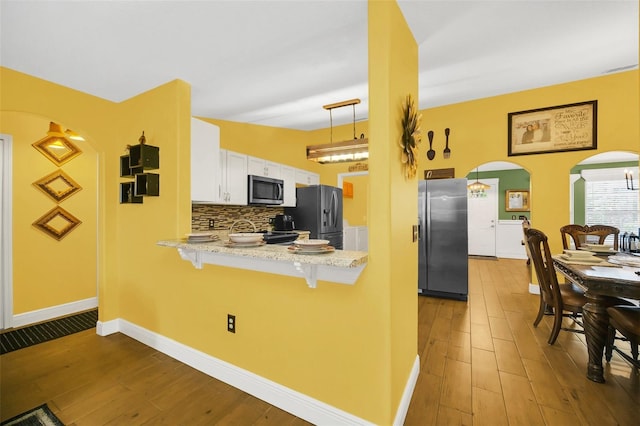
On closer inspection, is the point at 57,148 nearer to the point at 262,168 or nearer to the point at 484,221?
the point at 262,168

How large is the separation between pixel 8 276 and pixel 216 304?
2777 millimetres

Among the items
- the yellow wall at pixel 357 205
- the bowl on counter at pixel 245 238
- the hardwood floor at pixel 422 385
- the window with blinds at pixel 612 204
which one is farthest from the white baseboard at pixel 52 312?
the window with blinds at pixel 612 204

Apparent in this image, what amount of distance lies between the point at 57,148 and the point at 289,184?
297 cm

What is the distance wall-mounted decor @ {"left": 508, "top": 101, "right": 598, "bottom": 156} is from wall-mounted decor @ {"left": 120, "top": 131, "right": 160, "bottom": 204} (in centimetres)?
459

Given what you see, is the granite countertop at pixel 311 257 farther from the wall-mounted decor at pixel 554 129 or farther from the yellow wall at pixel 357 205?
the yellow wall at pixel 357 205

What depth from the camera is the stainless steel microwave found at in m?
3.44

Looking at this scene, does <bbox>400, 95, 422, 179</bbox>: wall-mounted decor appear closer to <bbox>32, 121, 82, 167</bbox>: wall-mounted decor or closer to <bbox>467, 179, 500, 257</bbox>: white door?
<bbox>32, 121, 82, 167</bbox>: wall-mounted decor

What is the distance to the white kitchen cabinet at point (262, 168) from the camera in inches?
140

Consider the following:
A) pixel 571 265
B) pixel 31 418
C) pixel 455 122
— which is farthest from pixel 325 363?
pixel 455 122

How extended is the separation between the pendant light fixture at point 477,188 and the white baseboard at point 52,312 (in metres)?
8.25

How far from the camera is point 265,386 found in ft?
6.03

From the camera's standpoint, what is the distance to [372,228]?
147cm

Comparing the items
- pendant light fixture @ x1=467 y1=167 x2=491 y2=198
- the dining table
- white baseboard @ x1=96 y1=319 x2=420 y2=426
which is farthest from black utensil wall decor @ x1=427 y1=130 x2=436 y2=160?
pendant light fixture @ x1=467 y1=167 x2=491 y2=198

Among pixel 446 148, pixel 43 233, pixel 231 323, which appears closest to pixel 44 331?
pixel 43 233
